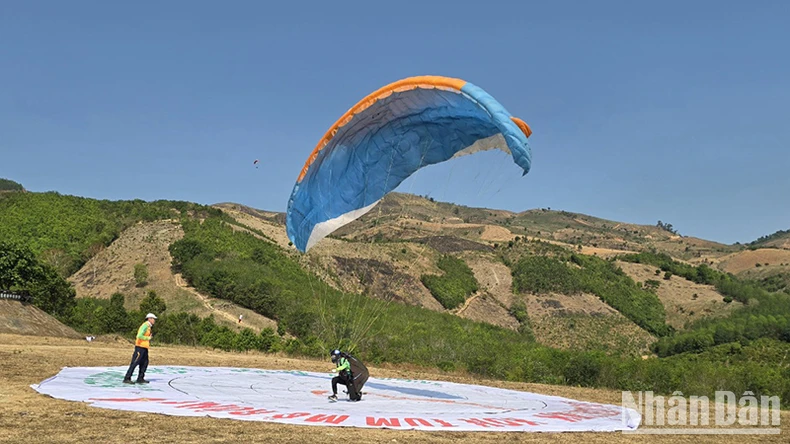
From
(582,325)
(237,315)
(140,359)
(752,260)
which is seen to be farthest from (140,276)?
(752,260)

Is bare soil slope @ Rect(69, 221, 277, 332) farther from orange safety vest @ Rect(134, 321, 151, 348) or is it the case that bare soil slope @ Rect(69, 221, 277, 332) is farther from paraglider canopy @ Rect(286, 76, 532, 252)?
orange safety vest @ Rect(134, 321, 151, 348)

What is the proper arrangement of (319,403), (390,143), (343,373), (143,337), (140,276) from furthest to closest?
(140,276)
(390,143)
(143,337)
(343,373)
(319,403)

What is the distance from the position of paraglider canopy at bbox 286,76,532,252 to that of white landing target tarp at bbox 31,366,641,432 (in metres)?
3.57

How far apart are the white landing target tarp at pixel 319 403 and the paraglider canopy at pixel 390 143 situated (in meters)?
3.57

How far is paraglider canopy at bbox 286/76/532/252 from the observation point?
10500mm

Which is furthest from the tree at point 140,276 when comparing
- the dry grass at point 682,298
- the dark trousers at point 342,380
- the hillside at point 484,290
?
the dry grass at point 682,298

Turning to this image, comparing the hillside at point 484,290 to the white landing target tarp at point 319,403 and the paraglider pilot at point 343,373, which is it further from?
the paraglider pilot at point 343,373

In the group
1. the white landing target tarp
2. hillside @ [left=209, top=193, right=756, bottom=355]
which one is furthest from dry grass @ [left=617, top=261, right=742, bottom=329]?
the white landing target tarp

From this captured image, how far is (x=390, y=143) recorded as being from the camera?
1268 cm

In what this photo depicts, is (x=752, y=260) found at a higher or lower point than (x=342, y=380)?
higher

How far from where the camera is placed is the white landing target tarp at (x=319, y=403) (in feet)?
29.3

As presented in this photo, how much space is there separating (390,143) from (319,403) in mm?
5257

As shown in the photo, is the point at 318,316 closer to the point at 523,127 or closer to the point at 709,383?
the point at 709,383

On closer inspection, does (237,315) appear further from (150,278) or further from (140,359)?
(140,359)
